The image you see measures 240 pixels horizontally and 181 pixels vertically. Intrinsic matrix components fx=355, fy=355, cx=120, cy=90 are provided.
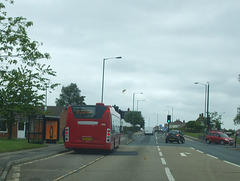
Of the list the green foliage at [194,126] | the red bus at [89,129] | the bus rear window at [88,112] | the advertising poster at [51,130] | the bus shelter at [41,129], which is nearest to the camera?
the red bus at [89,129]

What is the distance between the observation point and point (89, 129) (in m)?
19.5

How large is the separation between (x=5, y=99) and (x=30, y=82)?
3.84 ft

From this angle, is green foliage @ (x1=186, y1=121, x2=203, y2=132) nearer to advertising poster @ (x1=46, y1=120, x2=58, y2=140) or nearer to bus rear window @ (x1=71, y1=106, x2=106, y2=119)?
advertising poster @ (x1=46, y1=120, x2=58, y2=140)

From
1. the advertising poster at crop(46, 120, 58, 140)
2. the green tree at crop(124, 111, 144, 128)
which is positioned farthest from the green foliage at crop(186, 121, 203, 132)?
the advertising poster at crop(46, 120, 58, 140)

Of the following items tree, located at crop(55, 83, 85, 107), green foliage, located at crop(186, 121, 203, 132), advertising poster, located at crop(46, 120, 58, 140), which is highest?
tree, located at crop(55, 83, 85, 107)

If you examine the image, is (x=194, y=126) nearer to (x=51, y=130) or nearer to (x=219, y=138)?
(x=219, y=138)

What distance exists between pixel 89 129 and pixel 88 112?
95 centimetres

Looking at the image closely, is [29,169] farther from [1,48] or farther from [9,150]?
[9,150]

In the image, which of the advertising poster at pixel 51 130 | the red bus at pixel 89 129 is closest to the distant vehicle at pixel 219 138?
the advertising poster at pixel 51 130

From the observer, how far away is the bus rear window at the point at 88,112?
19.7 meters

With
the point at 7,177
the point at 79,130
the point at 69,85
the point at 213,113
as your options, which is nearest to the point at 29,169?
the point at 7,177

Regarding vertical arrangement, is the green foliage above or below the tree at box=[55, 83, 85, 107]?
below

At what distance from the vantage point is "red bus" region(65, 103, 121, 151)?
1942cm

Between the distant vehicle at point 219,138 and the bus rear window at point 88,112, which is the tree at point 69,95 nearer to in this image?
the distant vehicle at point 219,138
